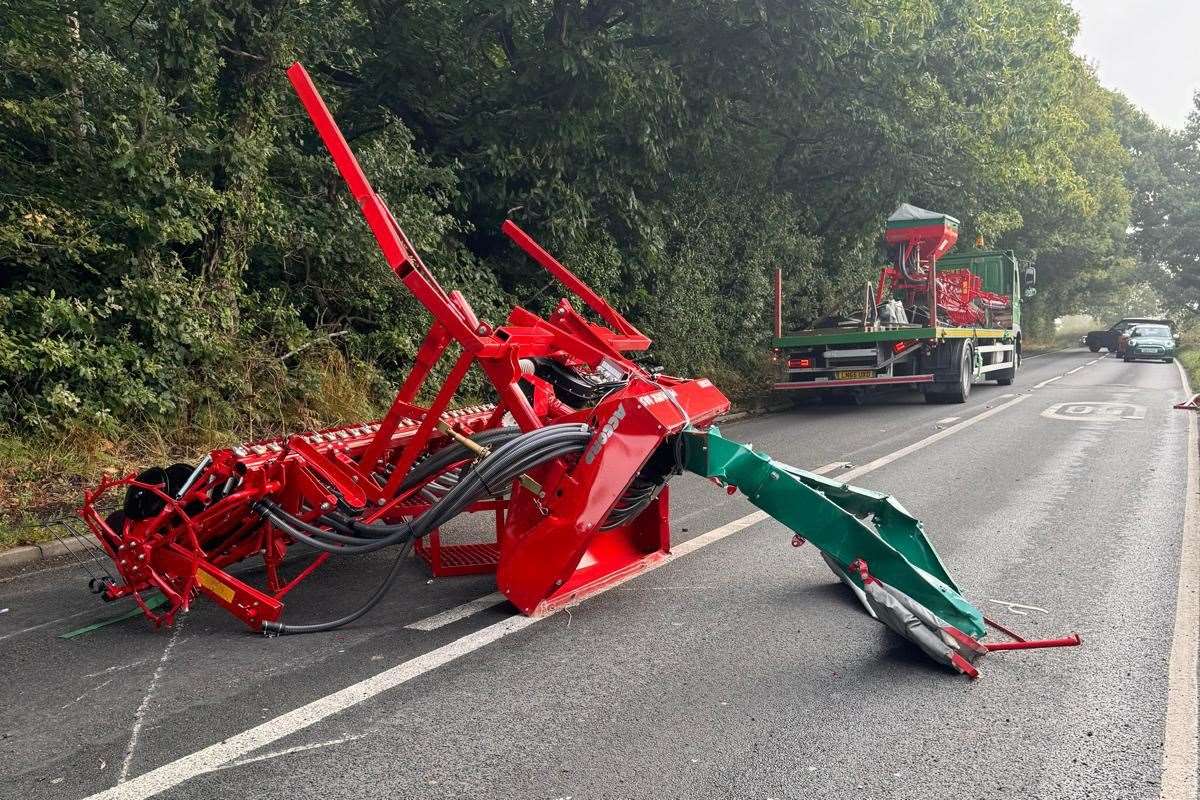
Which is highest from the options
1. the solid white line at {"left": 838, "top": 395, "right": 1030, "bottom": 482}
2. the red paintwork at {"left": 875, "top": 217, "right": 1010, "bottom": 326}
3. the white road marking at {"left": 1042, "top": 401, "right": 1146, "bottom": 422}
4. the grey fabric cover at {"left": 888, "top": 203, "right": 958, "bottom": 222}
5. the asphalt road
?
the grey fabric cover at {"left": 888, "top": 203, "right": 958, "bottom": 222}

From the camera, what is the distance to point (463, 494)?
429cm

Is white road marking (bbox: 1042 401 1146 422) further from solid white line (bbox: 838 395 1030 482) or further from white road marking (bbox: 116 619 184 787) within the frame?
white road marking (bbox: 116 619 184 787)

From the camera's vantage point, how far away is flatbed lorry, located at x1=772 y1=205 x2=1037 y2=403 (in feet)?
47.5

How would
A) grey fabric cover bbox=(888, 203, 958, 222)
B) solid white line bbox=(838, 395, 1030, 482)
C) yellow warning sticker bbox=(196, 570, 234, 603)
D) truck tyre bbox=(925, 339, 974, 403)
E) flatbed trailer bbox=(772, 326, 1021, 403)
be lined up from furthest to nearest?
1. grey fabric cover bbox=(888, 203, 958, 222)
2. truck tyre bbox=(925, 339, 974, 403)
3. flatbed trailer bbox=(772, 326, 1021, 403)
4. solid white line bbox=(838, 395, 1030, 482)
5. yellow warning sticker bbox=(196, 570, 234, 603)

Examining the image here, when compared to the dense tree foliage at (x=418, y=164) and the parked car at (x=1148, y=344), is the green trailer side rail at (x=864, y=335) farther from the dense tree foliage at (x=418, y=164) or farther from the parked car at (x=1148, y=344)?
the parked car at (x=1148, y=344)

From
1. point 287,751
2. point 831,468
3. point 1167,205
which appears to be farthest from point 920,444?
point 1167,205

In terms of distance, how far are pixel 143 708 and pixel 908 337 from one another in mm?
12824

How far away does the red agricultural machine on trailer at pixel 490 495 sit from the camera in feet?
13.1

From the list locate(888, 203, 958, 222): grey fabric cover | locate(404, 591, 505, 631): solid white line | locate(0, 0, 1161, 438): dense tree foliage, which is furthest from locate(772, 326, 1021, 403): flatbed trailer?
locate(404, 591, 505, 631): solid white line

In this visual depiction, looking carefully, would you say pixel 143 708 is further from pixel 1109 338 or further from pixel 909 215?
pixel 1109 338

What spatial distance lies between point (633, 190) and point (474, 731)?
11169 mm

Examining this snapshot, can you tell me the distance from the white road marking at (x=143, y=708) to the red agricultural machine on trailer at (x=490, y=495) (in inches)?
6.7

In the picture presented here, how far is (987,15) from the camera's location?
18.3m

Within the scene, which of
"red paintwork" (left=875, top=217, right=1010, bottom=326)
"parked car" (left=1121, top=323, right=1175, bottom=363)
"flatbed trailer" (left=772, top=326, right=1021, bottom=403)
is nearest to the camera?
"flatbed trailer" (left=772, top=326, right=1021, bottom=403)
